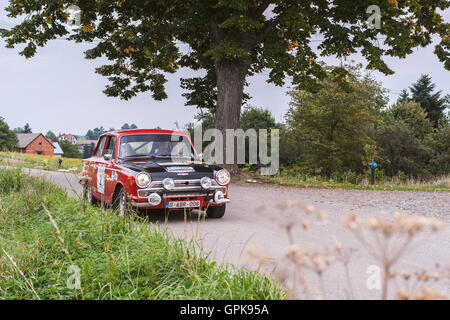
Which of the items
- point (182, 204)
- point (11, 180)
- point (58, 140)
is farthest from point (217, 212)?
point (58, 140)

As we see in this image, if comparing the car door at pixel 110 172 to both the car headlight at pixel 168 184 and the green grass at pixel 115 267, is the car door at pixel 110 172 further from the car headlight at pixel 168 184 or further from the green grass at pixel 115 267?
the green grass at pixel 115 267

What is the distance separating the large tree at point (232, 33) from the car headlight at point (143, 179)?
29.0 ft

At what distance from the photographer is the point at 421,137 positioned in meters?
45.3

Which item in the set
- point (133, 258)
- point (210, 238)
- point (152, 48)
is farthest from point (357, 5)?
point (133, 258)

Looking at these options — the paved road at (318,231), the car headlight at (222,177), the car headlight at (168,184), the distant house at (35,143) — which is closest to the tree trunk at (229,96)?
the paved road at (318,231)

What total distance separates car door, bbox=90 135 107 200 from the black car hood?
865 mm

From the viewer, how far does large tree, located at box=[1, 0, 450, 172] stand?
16.4 m

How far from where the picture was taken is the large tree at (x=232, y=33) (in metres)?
16.4

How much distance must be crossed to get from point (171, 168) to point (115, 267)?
3.89m

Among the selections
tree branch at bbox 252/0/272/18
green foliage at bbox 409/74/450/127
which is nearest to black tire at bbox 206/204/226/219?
tree branch at bbox 252/0/272/18

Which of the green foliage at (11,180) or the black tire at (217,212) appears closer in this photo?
the black tire at (217,212)

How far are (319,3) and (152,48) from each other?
7707mm

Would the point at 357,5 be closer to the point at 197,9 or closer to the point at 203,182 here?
the point at 197,9

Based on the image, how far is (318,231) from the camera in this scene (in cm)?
744
